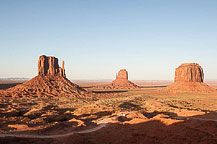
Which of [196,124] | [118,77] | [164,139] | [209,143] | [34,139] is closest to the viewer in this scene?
[209,143]

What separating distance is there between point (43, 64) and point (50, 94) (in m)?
16.7

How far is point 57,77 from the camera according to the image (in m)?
62.8

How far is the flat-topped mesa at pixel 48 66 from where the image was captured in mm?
61487


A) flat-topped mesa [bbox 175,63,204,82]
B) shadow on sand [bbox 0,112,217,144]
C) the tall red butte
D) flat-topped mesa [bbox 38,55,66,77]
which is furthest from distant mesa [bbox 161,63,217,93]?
shadow on sand [bbox 0,112,217,144]

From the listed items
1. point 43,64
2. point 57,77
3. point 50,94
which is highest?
point 43,64

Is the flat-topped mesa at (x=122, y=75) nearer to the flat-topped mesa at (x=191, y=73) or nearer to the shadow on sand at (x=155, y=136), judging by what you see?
the flat-topped mesa at (x=191, y=73)

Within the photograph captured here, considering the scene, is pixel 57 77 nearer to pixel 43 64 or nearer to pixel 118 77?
pixel 43 64

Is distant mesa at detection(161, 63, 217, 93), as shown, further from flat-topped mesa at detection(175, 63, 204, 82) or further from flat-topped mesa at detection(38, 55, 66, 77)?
flat-topped mesa at detection(38, 55, 66, 77)

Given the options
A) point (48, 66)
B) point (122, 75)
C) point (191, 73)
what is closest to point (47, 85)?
point (48, 66)

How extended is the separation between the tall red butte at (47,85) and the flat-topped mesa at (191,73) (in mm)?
51779

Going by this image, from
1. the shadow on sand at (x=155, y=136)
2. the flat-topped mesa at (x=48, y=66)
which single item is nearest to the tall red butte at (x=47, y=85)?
the flat-topped mesa at (x=48, y=66)

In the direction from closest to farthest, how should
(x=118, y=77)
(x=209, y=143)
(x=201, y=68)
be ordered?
(x=209, y=143) < (x=201, y=68) < (x=118, y=77)

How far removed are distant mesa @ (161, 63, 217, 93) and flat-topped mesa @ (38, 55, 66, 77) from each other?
56235mm

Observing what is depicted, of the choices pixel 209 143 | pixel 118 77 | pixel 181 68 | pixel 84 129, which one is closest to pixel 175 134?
pixel 209 143
